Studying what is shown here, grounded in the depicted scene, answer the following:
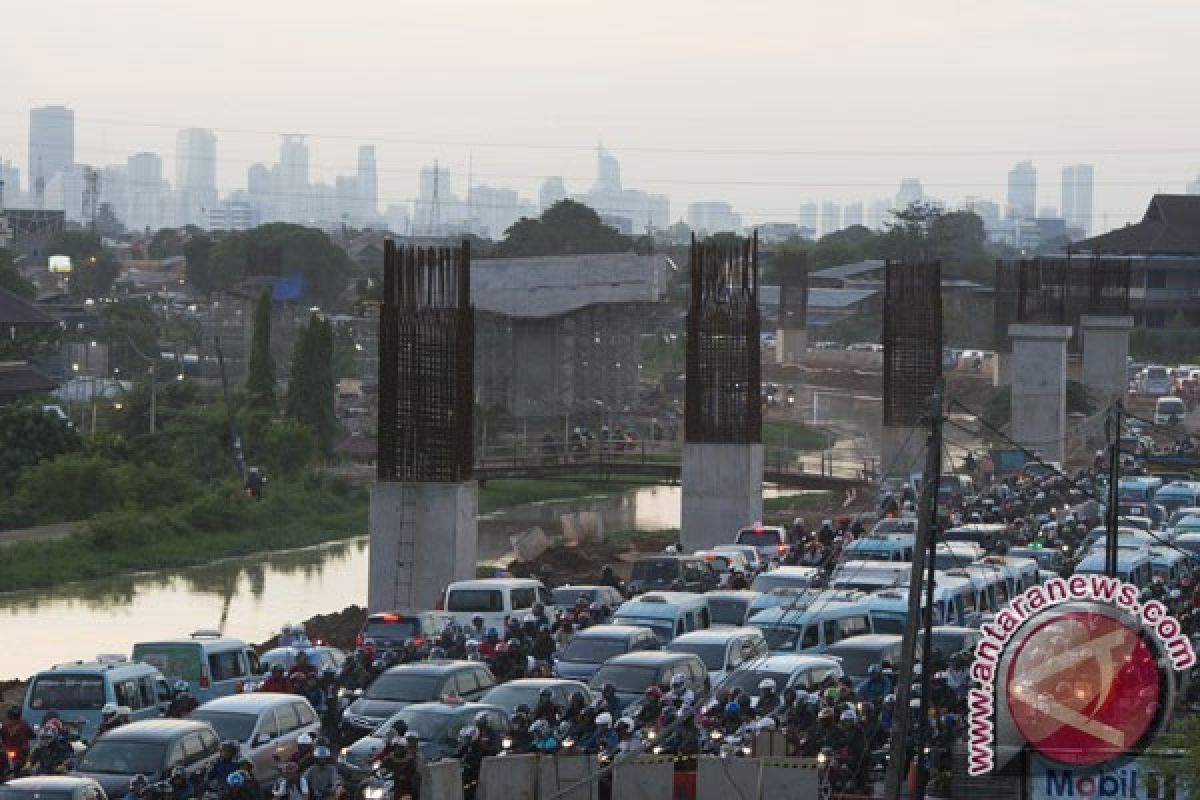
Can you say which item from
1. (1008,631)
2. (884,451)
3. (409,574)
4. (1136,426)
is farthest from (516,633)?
(1136,426)

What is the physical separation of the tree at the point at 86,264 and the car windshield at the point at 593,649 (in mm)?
102308

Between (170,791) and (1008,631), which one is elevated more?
(1008,631)

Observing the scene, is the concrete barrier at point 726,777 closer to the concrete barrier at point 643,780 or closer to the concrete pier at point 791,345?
the concrete barrier at point 643,780

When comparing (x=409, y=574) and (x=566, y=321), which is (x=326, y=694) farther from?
(x=566, y=321)

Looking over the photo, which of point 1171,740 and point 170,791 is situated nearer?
point 1171,740

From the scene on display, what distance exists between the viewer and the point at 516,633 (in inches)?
974

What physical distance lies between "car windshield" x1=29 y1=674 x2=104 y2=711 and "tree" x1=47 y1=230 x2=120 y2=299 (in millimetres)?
103593

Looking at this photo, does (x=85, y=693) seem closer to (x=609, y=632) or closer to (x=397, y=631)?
(x=397, y=631)

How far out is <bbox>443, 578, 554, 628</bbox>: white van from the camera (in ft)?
89.4

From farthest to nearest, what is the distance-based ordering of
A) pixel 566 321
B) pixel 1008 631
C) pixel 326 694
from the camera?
pixel 566 321 < pixel 326 694 < pixel 1008 631

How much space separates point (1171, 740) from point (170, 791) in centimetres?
816

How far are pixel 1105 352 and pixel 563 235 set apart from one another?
6850 centimetres

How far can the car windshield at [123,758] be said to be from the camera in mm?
18312

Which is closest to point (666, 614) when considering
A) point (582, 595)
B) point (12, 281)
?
point (582, 595)
